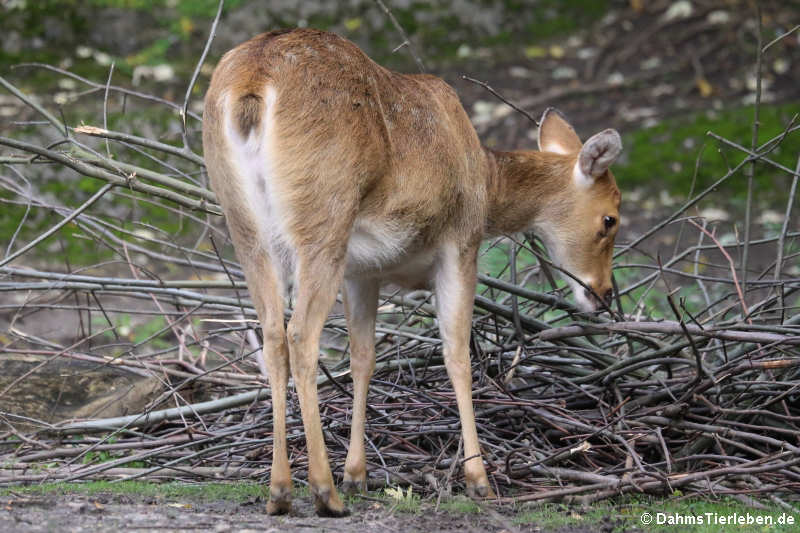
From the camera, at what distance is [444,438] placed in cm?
545

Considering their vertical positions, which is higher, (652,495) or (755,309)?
(755,309)

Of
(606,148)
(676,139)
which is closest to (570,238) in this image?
(606,148)

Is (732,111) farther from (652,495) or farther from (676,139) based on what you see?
(652,495)

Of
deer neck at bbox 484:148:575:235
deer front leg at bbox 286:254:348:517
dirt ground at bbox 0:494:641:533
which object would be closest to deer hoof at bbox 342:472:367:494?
dirt ground at bbox 0:494:641:533

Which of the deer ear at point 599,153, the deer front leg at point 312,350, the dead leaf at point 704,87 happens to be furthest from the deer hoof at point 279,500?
the dead leaf at point 704,87

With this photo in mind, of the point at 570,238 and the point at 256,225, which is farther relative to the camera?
the point at 570,238

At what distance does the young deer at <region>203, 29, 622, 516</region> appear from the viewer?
418 centimetres

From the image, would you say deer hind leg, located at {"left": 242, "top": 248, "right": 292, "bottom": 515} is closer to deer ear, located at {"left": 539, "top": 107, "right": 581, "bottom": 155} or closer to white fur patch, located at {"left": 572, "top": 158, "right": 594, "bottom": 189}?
white fur patch, located at {"left": 572, "top": 158, "right": 594, "bottom": 189}

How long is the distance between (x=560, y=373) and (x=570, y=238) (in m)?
0.83

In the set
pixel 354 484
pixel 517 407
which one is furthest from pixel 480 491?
pixel 517 407

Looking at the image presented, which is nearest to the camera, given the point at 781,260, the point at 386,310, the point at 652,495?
the point at 652,495

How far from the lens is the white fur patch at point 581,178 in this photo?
5.64 metres

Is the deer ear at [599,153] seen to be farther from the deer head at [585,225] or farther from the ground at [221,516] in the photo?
the ground at [221,516]

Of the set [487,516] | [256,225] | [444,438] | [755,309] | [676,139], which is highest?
[676,139]
